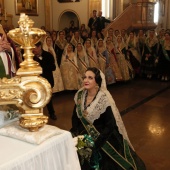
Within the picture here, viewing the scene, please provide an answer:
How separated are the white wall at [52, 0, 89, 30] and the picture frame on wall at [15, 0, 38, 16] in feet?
4.65

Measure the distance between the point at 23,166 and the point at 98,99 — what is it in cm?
200

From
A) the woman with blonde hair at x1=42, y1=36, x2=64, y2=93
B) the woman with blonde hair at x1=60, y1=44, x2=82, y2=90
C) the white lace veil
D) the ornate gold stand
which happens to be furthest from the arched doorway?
the ornate gold stand

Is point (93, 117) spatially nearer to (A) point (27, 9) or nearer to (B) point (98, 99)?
(B) point (98, 99)

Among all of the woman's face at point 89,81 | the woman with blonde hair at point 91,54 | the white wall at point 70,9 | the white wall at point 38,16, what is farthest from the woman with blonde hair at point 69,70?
the white wall at point 70,9

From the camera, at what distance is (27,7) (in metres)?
13.3

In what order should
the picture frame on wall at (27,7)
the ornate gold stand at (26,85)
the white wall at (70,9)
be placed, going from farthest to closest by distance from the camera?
the white wall at (70,9) < the picture frame on wall at (27,7) < the ornate gold stand at (26,85)

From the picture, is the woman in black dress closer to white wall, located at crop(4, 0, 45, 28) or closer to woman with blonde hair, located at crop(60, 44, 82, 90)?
woman with blonde hair, located at crop(60, 44, 82, 90)

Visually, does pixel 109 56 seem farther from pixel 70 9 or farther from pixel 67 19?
pixel 67 19

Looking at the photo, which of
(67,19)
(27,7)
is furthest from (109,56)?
(67,19)

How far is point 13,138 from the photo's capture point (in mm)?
1104

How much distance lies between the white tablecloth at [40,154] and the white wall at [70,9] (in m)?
13.9

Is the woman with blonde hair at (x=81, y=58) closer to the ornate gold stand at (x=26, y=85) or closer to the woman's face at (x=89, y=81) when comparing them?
the woman's face at (x=89, y=81)

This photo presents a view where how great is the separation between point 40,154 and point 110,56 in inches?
288

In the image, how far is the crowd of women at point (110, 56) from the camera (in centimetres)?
721
